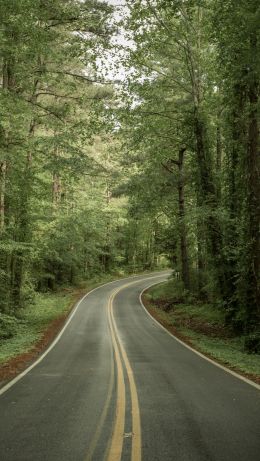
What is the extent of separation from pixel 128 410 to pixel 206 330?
12.3 meters

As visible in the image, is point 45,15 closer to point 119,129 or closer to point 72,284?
point 119,129

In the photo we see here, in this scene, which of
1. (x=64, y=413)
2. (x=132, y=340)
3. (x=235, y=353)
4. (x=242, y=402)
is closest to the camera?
(x=64, y=413)

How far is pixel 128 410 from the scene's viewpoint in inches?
263

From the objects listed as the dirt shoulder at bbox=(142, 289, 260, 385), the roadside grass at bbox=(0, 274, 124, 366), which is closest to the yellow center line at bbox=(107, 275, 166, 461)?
the dirt shoulder at bbox=(142, 289, 260, 385)

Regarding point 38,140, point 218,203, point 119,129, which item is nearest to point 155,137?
point 119,129

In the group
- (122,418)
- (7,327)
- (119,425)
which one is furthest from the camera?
(7,327)

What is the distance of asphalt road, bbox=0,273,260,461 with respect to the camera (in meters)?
5.00

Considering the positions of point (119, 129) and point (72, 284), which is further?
point (72, 284)

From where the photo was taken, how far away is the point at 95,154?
40.4m

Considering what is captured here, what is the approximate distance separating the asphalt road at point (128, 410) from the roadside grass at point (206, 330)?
798mm

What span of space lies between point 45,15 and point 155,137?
851 cm

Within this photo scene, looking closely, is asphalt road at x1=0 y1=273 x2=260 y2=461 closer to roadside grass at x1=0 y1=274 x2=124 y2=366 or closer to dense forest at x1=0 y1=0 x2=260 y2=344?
roadside grass at x1=0 y1=274 x2=124 y2=366

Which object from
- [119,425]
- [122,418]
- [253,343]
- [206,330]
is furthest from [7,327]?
[119,425]

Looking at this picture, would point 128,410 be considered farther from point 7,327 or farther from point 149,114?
point 149,114
